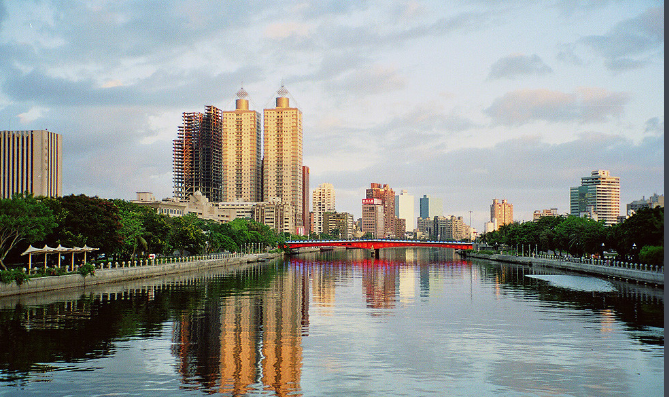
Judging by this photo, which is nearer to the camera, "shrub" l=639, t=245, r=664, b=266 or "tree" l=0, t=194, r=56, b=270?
"tree" l=0, t=194, r=56, b=270

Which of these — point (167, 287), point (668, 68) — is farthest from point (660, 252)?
point (668, 68)

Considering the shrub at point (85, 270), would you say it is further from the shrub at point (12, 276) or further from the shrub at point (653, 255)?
the shrub at point (653, 255)

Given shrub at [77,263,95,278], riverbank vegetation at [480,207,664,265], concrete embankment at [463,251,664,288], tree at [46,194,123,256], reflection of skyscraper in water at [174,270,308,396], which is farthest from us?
riverbank vegetation at [480,207,664,265]

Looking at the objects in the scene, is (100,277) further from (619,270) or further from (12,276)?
(619,270)

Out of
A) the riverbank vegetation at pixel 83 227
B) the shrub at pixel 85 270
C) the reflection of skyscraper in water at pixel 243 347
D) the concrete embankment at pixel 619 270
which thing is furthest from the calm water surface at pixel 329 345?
the concrete embankment at pixel 619 270

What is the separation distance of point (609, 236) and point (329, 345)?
10108 centimetres

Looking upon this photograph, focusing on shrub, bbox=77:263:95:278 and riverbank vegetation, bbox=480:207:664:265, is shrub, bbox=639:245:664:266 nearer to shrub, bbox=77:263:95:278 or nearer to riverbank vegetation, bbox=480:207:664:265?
riverbank vegetation, bbox=480:207:664:265

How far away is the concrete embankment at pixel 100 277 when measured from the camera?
6429 centimetres

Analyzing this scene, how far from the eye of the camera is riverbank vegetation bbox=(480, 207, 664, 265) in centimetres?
9562

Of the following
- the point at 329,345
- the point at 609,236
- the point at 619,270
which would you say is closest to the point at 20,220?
the point at 329,345

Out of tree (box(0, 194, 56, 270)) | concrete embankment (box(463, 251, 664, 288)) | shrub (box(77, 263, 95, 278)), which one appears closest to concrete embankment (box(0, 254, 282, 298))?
shrub (box(77, 263, 95, 278))

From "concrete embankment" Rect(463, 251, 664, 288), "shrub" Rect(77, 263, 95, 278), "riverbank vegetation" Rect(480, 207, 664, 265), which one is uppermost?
"riverbank vegetation" Rect(480, 207, 664, 265)

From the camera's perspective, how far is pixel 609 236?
123 m

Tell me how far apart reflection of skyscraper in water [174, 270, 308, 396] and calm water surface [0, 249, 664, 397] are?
0.10 m
